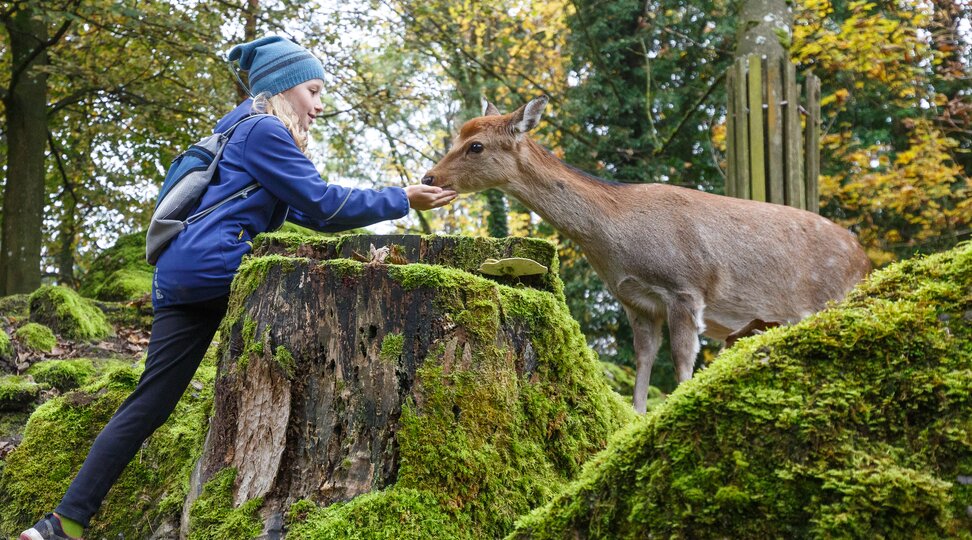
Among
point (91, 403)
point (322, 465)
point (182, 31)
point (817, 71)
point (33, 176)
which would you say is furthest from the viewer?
point (817, 71)

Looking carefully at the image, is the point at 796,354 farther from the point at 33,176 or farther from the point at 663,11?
the point at 663,11

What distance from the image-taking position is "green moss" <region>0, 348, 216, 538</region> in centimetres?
443

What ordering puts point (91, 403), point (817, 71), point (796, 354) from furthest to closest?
1. point (817, 71)
2. point (91, 403)
3. point (796, 354)

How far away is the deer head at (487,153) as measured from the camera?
7441 millimetres

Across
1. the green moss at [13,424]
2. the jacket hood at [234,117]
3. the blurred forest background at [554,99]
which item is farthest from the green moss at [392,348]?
the blurred forest background at [554,99]

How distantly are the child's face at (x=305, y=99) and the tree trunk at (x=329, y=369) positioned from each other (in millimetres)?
1338

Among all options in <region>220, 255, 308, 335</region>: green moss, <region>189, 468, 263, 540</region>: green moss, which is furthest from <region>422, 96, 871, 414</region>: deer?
<region>189, 468, 263, 540</region>: green moss

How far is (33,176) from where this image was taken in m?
12.9

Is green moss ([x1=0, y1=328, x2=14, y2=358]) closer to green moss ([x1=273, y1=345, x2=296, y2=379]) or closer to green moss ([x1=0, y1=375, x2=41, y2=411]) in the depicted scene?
green moss ([x1=0, y1=375, x2=41, y2=411])

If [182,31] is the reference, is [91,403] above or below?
below

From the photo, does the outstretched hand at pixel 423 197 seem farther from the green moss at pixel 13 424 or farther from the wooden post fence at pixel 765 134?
the wooden post fence at pixel 765 134

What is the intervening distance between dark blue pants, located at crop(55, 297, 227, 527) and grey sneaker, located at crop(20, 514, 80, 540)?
44mm

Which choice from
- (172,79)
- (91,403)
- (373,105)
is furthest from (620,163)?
(91,403)

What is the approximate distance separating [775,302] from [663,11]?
10380mm
